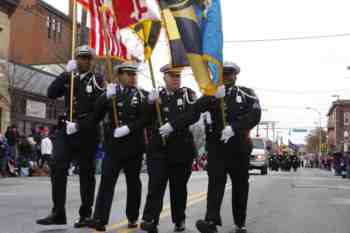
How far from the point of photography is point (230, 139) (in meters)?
7.80

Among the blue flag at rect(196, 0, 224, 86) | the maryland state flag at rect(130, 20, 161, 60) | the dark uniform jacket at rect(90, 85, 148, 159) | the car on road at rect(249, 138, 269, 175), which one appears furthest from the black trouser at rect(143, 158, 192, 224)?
the car on road at rect(249, 138, 269, 175)

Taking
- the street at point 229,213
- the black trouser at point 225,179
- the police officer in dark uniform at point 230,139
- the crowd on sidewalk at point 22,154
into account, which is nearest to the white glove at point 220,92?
the police officer in dark uniform at point 230,139

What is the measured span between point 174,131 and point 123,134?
0.60 metres

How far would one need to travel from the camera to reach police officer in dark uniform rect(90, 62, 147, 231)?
764 cm

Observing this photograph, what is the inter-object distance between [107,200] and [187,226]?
1.63 m

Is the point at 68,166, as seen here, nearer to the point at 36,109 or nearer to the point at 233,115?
Result: the point at 233,115

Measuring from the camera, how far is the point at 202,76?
298 inches

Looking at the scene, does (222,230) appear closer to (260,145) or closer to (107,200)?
(107,200)

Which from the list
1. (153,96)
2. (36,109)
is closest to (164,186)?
(153,96)

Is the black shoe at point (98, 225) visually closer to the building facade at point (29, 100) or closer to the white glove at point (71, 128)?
the white glove at point (71, 128)

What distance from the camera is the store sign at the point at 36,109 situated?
126 ft

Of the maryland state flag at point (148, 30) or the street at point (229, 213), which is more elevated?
the maryland state flag at point (148, 30)

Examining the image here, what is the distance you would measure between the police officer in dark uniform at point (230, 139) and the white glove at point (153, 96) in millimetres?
487

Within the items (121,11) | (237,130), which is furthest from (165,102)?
(121,11)
